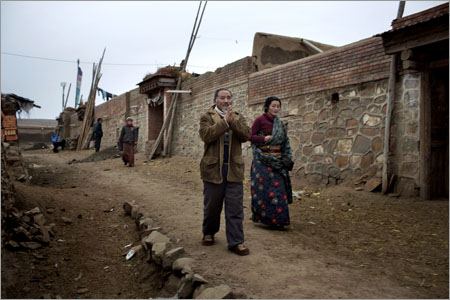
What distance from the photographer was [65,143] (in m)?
21.2

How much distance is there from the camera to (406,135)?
5.32 metres

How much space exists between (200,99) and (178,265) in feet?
28.8

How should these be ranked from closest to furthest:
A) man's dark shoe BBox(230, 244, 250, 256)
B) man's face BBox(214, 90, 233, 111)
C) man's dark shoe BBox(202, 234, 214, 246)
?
1. man's dark shoe BBox(230, 244, 250, 256)
2. man's face BBox(214, 90, 233, 111)
3. man's dark shoe BBox(202, 234, 214, 246)

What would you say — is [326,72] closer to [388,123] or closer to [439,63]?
[388,123]

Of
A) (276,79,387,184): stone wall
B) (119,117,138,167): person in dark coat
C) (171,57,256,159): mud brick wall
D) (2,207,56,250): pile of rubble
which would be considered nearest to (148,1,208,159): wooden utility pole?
(171,57,256,159): mud brick wall

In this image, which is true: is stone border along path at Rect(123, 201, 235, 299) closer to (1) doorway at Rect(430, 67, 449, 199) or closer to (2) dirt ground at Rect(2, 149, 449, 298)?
(2) dirt ground at Rect(2, 149, 449, 298)

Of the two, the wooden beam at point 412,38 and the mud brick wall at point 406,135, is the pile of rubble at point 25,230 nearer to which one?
the mud brick wall at point 406,135

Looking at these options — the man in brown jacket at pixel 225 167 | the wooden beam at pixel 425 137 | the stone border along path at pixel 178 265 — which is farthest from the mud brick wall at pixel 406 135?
the stone border along path at pixel 178 265

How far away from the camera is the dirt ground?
8.84ft

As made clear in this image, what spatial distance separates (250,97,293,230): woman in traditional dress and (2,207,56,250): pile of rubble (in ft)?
8.42

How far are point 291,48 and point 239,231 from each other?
24.2ft

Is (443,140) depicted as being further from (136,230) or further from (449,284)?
(136,230)

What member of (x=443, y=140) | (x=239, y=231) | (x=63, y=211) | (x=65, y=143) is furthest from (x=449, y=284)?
(x=65, y=143)

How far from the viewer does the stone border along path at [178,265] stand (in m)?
2.43
